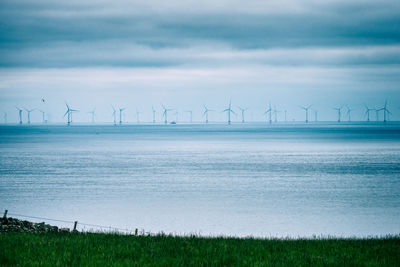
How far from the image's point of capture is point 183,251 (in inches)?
780

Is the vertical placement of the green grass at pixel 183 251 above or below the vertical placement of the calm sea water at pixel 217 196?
above

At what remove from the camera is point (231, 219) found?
43562 mm

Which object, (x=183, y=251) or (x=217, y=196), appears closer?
(x=183, y=251)

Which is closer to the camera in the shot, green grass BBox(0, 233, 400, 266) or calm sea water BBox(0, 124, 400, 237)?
green grass BBox(0, 233, 400, 266)

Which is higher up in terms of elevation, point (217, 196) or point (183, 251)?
point (183, 251)

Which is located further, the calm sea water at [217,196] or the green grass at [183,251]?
the calm sea water at [217,196]

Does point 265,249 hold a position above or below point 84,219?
above

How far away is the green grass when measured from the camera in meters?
17.7

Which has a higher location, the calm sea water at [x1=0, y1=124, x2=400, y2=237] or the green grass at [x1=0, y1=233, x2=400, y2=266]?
the green grass at [x1=0, y1=233, x2=400, y2=266]

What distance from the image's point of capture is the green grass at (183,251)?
17656mm

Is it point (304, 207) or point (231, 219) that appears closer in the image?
point (231, 219)

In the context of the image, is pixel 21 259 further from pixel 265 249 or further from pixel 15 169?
pixel 15 169

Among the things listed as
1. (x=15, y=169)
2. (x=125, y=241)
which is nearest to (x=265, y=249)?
(x=125, y=241)

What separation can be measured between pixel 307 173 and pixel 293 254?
6404 centimetres
